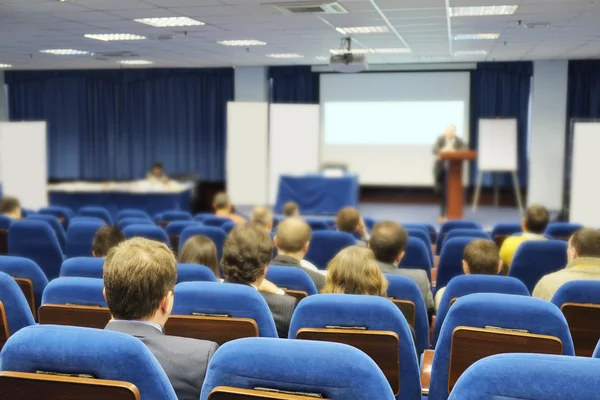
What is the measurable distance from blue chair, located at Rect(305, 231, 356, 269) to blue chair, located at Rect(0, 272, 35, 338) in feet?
8.80

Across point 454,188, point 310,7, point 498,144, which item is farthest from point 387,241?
point 498,144

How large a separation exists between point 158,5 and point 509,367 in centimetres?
582

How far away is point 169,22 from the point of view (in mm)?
7441

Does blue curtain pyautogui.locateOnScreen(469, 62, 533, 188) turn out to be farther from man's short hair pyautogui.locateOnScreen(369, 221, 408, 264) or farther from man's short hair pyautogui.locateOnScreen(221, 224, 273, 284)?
man's short hair pyautogui.locateOnScreen(221, 224, 273, 284)

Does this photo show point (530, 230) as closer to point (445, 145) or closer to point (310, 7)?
point (310, 7)

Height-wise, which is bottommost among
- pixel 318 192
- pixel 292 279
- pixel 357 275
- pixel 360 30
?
pixel 318 192

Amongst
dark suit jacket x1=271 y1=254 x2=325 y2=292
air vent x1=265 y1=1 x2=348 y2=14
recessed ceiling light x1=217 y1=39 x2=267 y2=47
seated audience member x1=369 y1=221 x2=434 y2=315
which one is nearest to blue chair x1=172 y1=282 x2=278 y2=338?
dark suit jacket x1=271 y1=254 x2=325 y2=292

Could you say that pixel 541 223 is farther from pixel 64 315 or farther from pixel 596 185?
pixel 596 185

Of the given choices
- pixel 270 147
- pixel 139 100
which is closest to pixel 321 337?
pixel 270 147

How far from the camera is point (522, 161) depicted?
43.3 ft

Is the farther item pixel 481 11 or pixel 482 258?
pixel 481 11

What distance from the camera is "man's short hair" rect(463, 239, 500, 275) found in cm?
376

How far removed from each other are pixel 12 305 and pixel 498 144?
1172 centimetres

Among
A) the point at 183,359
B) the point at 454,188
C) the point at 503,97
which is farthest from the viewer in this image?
the point at 503,97
